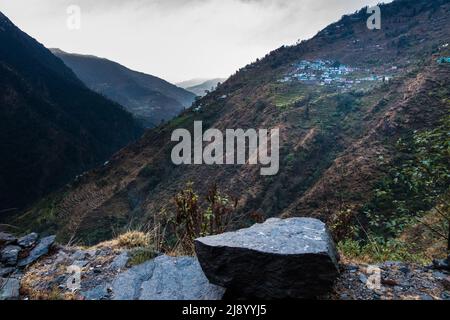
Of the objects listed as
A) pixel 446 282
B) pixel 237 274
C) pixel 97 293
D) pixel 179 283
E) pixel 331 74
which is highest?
pixel 331 74

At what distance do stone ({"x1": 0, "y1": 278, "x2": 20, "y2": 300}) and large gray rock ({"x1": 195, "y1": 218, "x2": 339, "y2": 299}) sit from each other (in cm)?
162

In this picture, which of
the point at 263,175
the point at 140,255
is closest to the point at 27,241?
the point at 140,255

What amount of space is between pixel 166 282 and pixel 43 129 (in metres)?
74.1

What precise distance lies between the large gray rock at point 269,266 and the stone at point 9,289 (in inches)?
63.8

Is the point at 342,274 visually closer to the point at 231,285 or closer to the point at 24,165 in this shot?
the point at 231,285

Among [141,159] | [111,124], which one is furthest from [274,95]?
[111,124]

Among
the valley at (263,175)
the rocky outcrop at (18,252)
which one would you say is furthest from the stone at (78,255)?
the rocky outcrop at (18,252)

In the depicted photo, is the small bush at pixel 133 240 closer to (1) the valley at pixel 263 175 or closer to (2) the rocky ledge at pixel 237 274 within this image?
(1) the valley at pixel 263 175

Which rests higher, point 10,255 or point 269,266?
point 269,266

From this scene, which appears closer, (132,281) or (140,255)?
(132,281)

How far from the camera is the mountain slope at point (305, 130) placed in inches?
979

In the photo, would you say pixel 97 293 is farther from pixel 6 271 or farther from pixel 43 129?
pixel 43 129

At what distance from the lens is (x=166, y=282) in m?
3.36

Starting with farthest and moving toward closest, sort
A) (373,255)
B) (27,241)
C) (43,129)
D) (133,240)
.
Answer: (43,129)
(133,240)
(27,241)
(373,255)
